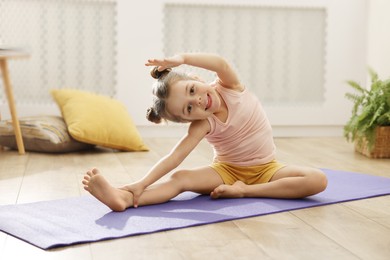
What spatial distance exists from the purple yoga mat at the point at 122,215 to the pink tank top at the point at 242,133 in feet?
0.53

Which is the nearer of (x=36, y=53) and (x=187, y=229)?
(x=187, y=229)

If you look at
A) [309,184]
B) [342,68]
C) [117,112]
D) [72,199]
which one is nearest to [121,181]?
[72,199]

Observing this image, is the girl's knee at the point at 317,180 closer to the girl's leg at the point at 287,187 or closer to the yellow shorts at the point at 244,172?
the girl's leg at the point at 287,187

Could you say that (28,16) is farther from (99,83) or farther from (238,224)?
(238,224)

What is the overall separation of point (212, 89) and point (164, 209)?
0.39 m

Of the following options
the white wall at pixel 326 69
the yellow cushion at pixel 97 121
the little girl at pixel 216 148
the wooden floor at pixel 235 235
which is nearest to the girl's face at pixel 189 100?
the little girl at pixel 216 148

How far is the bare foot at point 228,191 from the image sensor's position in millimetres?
1846

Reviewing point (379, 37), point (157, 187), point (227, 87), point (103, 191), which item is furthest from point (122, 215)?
point (379, 37)

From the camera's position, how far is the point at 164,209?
5.66 feet

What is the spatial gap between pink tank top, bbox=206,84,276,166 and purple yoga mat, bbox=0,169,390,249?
16 centimetres

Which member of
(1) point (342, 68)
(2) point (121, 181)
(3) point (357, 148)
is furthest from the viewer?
(1) point (342, 68)

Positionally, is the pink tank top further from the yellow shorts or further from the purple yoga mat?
the purple yoga mat

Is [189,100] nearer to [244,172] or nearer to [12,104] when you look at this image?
[244,172]

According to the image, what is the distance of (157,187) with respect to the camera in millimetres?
1809
